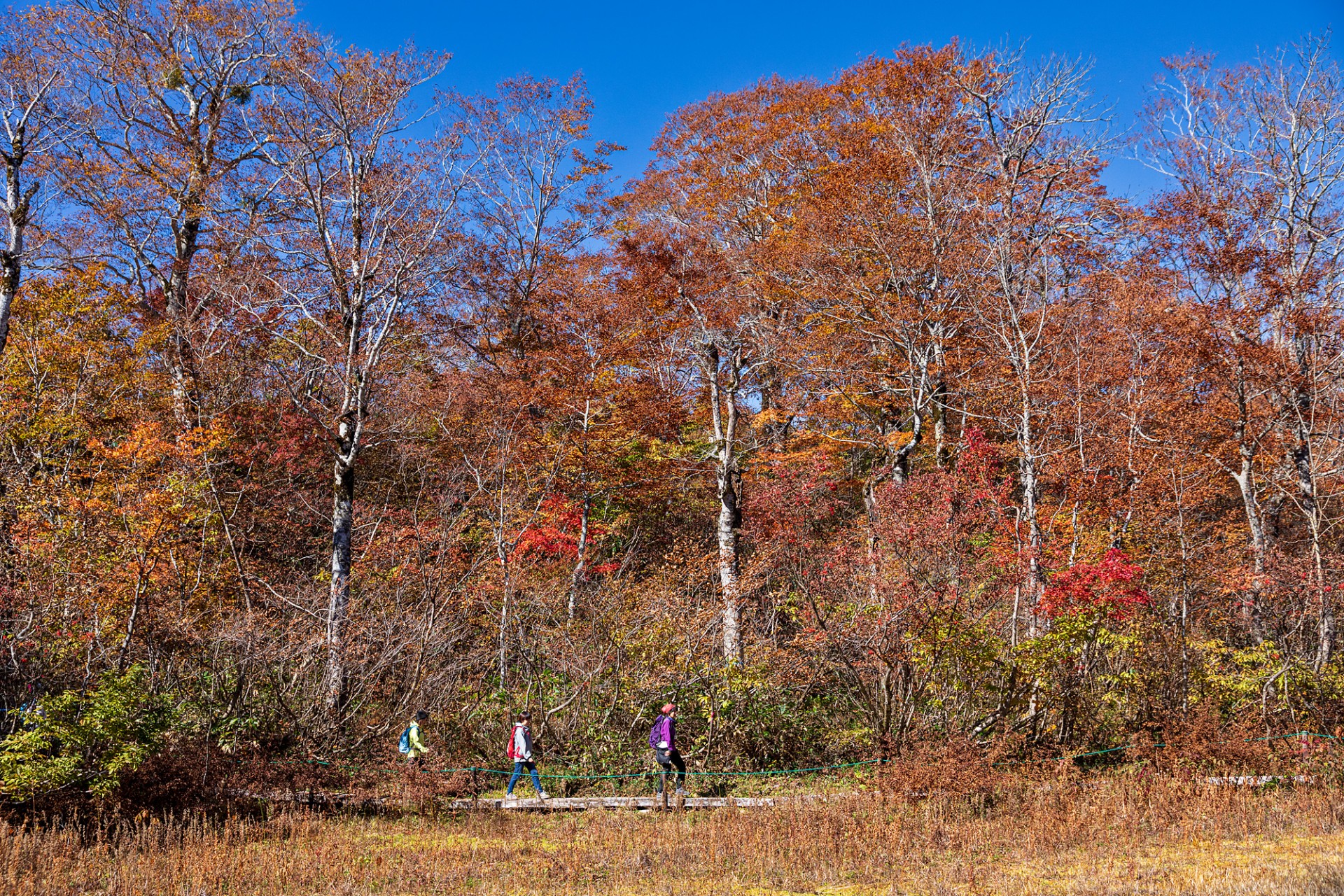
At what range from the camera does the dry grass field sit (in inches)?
288

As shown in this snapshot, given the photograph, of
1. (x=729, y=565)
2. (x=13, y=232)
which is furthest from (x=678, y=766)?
(x=13, y=232)

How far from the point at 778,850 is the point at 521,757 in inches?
166

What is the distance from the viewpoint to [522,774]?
11.8m

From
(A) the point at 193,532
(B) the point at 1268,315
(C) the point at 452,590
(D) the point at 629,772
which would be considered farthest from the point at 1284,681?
(A) the point at 193,532

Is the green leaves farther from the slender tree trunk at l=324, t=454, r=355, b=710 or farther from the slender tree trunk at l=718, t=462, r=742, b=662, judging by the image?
the slender tree trunk at l=718, t=462, r=742, b=662

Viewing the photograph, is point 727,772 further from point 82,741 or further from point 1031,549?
point 82,741

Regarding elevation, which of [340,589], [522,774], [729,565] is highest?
[729,565]

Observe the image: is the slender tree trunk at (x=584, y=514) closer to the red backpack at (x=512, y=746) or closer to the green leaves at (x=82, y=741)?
the red backpack at (x=512, y=746)

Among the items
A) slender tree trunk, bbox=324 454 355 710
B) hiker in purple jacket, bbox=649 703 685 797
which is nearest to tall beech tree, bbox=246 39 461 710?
slender tree trunk, bbox=324 454 355 710

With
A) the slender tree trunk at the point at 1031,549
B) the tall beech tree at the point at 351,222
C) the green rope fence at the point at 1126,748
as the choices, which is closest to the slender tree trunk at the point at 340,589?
the tall beech tree at the point at 351,222

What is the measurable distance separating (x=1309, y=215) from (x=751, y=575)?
12446 millimetres

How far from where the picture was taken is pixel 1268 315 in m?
15.3

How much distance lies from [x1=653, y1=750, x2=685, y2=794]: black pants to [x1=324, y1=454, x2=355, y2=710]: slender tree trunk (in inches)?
196

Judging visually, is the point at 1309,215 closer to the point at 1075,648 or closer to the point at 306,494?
the point at 1075,648
